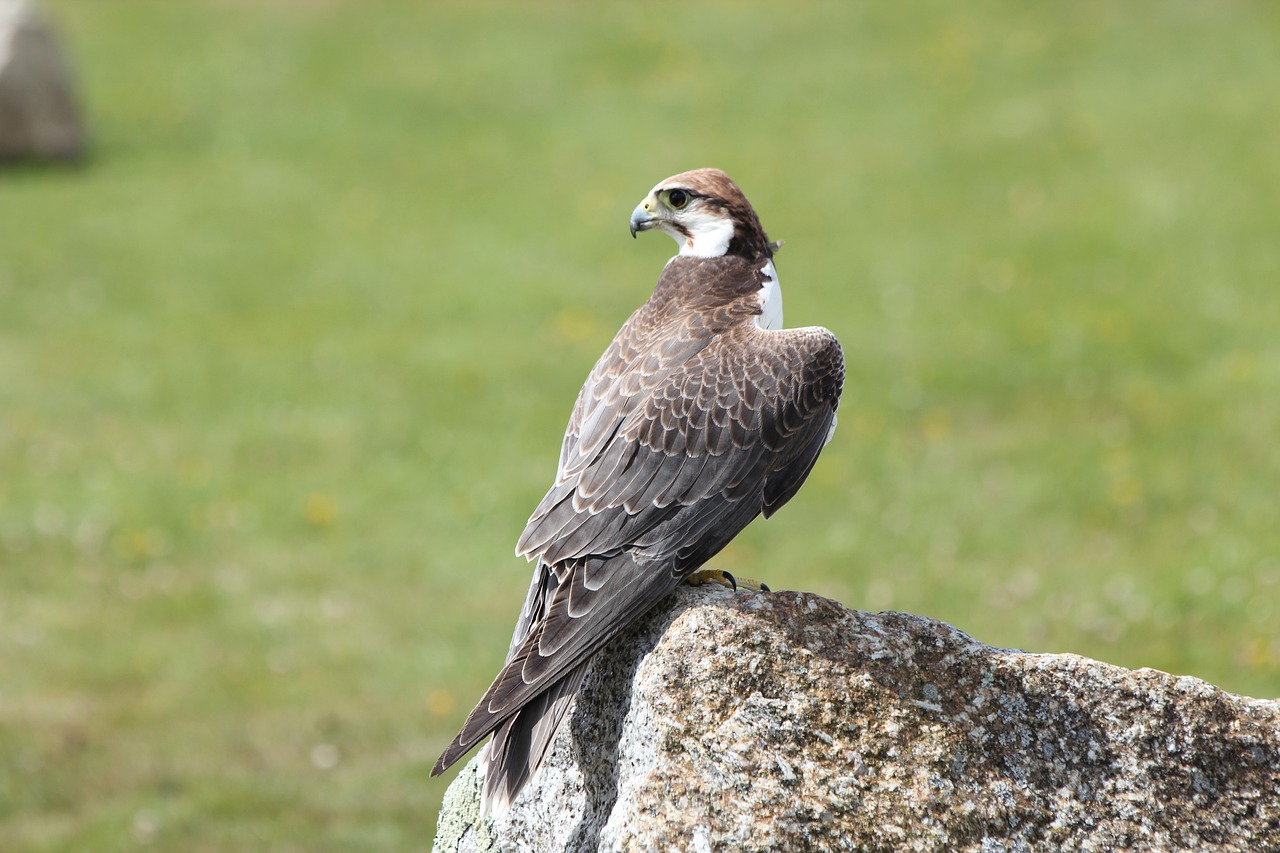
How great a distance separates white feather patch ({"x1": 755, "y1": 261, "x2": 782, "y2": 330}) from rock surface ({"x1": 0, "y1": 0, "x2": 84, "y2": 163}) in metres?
14.7

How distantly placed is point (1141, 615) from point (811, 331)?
200 inches

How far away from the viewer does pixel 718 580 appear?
13.7 ft

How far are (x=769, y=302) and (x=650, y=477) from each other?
0.98 m

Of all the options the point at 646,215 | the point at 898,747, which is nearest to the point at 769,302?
the point at 646,215

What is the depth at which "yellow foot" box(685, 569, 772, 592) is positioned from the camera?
4.04 m

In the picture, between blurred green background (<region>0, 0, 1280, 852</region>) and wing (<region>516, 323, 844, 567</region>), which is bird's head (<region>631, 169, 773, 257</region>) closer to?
wing (<region>516, 323, 844, 567</region>)

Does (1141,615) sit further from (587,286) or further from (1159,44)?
(1159,44)

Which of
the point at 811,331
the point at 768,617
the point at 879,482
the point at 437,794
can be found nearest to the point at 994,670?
the point at 768,617

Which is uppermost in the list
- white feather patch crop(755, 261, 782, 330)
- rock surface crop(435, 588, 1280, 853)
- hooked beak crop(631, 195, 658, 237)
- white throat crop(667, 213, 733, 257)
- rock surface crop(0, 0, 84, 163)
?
rock surface crop(0, 0, 84, 163)

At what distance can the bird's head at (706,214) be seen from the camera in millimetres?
4824

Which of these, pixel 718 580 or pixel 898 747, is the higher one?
pixel 718 580

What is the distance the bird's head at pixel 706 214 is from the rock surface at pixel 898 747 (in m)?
1.51

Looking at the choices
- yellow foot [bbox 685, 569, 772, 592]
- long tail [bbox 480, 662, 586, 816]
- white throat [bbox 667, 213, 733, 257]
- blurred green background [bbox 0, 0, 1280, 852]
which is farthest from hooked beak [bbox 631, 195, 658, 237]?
blurred green background [bbox 0, 0, 1280, 852]

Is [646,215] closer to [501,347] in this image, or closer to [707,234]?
[707,234]
